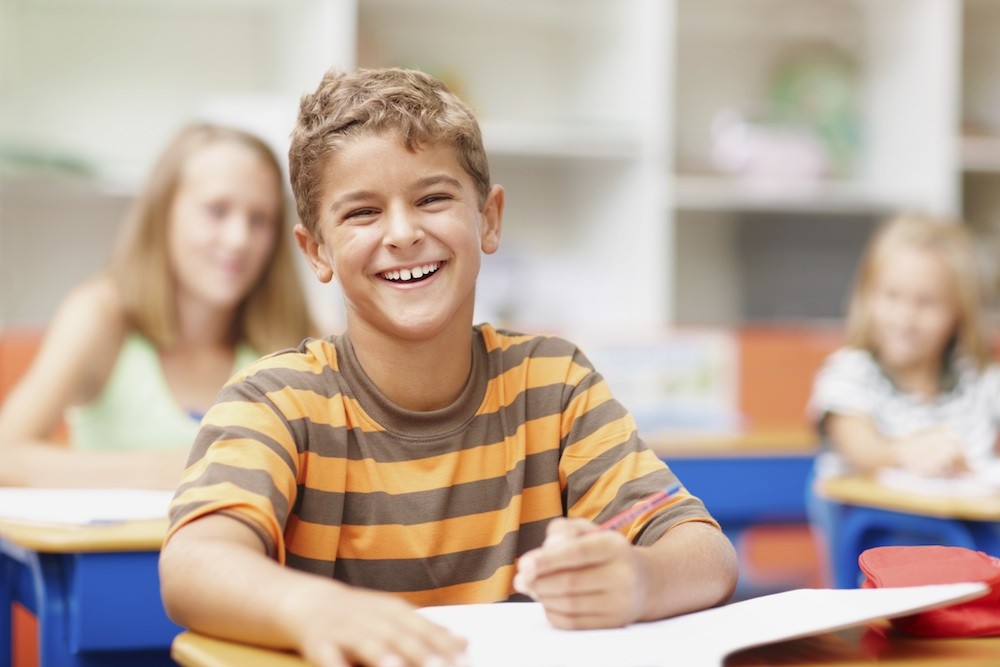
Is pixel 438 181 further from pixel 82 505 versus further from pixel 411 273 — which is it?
pixel 82 505

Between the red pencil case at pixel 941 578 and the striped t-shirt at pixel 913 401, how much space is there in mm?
1438

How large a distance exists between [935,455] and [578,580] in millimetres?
1363

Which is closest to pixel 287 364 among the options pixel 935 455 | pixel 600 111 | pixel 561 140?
pixel 935 455

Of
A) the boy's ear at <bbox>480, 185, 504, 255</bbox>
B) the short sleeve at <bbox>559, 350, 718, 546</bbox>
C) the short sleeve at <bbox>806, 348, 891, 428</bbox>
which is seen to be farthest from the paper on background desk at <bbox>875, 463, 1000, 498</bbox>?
the boy's ear at <bbox>480, 185, 504, 255</bbox>

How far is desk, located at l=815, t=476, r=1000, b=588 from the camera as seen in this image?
5.41ft

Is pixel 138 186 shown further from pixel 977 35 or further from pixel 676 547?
pixel 977 35

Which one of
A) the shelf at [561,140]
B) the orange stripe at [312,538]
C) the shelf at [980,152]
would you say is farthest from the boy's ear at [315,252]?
the shelf at [980,152]

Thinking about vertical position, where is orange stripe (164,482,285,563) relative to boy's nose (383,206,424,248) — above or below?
below

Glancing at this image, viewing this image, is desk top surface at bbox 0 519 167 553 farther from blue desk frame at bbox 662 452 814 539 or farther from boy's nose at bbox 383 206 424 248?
blue desk frame at bbox 662 452 814 539

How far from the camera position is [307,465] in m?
1.00

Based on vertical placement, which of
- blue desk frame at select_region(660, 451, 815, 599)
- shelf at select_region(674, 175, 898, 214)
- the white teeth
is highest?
shelf at select_region(674, 175, 898, 214)

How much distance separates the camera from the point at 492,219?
115 centimetres

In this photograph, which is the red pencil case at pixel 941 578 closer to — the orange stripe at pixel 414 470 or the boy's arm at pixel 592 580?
the boy's arm at pixel 592 580

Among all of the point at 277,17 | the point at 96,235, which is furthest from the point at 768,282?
the point at 96,235
